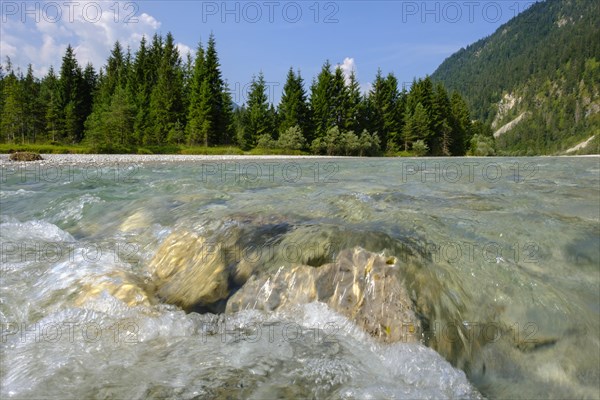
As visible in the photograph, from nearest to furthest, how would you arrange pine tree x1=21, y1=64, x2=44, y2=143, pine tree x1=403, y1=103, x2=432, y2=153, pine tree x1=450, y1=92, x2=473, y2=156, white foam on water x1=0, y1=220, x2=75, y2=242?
white foam on water x1=0, y1=220, x2=75, y2=242
pine tree x1=21, y1=64, x2=44, y2=143
pine tree x1=403, y1=103, x2=432, y2=153
pine tree x1=450, y1=92, x2=473, y2=156

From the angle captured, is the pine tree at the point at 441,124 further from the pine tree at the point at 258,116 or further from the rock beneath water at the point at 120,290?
the rock beneath water at the point at 120,290

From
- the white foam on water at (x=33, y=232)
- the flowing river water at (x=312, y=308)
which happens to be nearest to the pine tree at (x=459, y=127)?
the flowing river water at (x=312, y=308)

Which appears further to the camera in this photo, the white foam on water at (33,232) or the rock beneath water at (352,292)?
the white foam on water at (33,232)

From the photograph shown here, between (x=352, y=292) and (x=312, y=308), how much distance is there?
1.31ft

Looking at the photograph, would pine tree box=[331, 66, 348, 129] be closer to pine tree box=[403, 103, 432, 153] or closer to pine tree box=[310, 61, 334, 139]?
pine tree box=[310, 61, 334, 139]

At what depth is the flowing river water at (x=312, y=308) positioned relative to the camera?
2.82 meters

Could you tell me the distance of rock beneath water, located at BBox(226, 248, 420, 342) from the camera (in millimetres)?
3301

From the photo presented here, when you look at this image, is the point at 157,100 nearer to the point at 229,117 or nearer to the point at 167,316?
the point at 229,117

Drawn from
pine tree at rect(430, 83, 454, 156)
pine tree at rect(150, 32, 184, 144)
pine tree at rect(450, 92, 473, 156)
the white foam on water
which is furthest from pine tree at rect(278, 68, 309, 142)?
the white foam on water

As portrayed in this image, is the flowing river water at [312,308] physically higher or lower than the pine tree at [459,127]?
lower

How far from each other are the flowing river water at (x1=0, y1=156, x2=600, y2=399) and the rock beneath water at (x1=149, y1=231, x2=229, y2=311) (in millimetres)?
21

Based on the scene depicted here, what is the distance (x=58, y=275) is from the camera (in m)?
4.62

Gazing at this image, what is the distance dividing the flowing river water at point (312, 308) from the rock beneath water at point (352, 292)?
12 mm

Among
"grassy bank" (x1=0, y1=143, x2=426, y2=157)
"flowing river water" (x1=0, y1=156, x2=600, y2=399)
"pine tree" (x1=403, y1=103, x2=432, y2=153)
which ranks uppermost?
"pine tree" (x1=403, y1=103, x2=432, y2=153)
